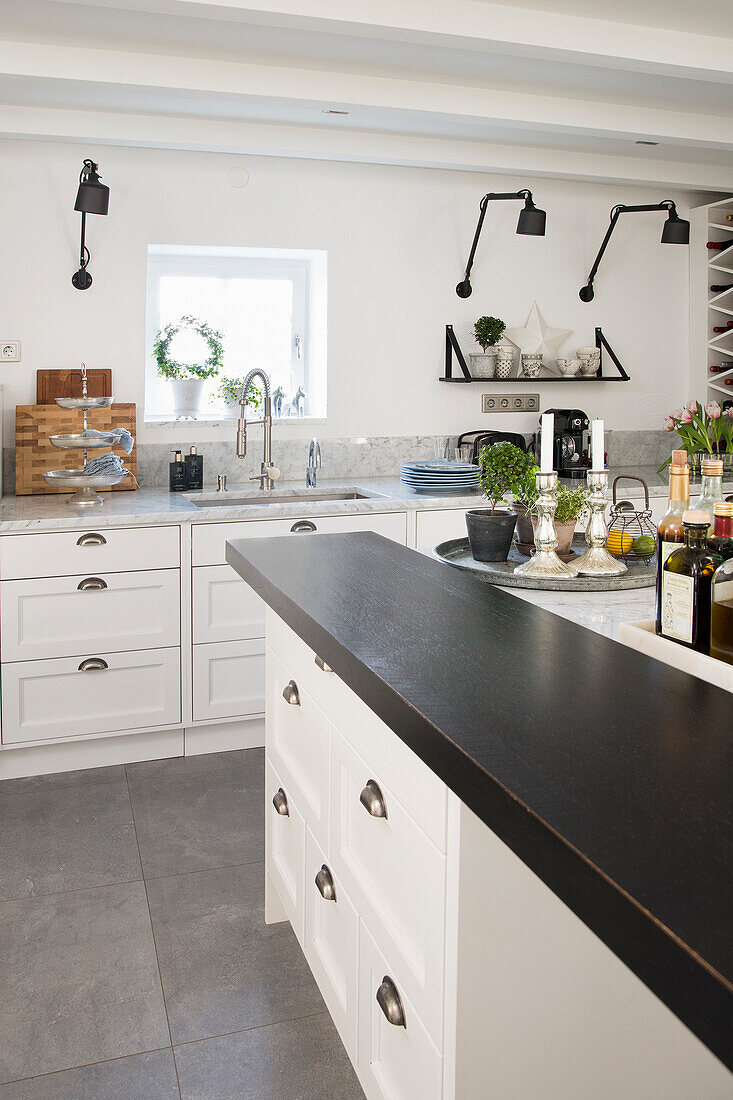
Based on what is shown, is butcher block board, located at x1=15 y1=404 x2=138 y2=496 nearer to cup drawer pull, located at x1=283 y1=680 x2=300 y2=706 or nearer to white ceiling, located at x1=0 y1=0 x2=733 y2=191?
white ceiling, located at x1=0 y1=0 x2=733 y2=191

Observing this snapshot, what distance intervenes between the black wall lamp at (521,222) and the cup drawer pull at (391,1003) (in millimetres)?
3183

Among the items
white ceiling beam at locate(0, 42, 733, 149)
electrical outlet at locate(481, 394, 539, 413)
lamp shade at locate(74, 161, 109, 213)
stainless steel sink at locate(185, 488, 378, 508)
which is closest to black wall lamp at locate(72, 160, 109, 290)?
lamp shade at locate(74, 161, 109, 213)

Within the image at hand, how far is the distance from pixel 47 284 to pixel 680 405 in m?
3.11

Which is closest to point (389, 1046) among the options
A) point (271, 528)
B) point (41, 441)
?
point (271, 528)

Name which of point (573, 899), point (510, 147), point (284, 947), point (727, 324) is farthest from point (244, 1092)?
point (727, 324)

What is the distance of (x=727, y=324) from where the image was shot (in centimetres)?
Answer: 483

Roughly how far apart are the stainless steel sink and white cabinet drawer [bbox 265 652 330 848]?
5.61 ft

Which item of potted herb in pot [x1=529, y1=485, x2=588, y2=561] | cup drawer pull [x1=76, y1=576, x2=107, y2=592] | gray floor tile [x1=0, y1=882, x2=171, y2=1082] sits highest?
potted herb in pot [x1=529, y1=485, x2=588, y2=561]

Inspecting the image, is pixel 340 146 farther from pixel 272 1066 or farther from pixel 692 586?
pixel 272 1066

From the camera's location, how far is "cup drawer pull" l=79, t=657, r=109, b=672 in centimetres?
324

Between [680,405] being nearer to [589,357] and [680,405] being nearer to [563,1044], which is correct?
[589,357]

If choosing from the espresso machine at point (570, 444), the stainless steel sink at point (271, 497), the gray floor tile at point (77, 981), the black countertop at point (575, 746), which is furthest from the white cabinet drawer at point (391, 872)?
the espresso machine at point (570, 444)

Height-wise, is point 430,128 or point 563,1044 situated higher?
point 430,128

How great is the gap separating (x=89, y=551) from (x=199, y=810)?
94 centimetres
